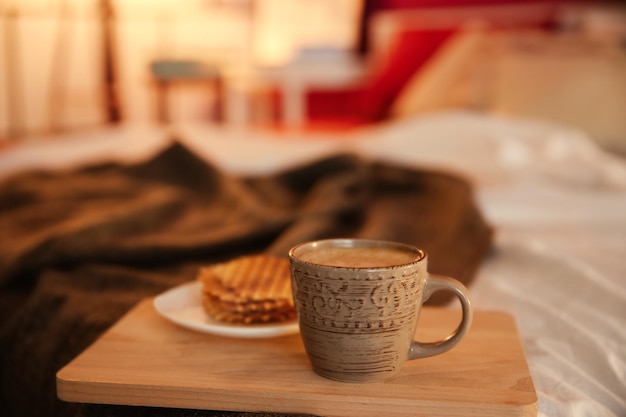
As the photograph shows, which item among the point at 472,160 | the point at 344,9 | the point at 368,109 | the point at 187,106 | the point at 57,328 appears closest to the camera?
the point at 57,328

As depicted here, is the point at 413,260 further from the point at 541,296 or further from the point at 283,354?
the point at 541,296

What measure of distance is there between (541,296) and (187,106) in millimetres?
3585

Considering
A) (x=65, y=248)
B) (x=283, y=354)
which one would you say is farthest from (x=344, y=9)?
(x=283, y=354)

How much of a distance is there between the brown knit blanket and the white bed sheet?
0.24 ft

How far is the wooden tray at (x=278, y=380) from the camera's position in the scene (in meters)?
0.48

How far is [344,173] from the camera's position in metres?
1.35

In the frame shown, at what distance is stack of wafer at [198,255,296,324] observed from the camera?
62cm

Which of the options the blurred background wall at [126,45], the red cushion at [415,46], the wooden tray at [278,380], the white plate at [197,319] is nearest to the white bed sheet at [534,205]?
the wooden tray at [278,380]

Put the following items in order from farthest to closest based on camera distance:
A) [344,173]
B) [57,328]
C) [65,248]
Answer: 1. [344,173]
2. [65,248]
3. [57,328]

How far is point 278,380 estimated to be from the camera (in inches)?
20.1

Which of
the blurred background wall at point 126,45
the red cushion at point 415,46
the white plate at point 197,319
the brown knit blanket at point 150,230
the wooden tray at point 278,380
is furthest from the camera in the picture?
the blurred background wall at point 126,45

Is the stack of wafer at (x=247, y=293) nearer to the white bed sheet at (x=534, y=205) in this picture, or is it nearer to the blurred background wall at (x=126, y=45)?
the white bed sheet at (x=534, y=205)

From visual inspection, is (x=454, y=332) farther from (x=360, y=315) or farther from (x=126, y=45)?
(x=126, y=45)

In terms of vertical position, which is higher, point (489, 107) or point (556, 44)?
point (556, 44)
